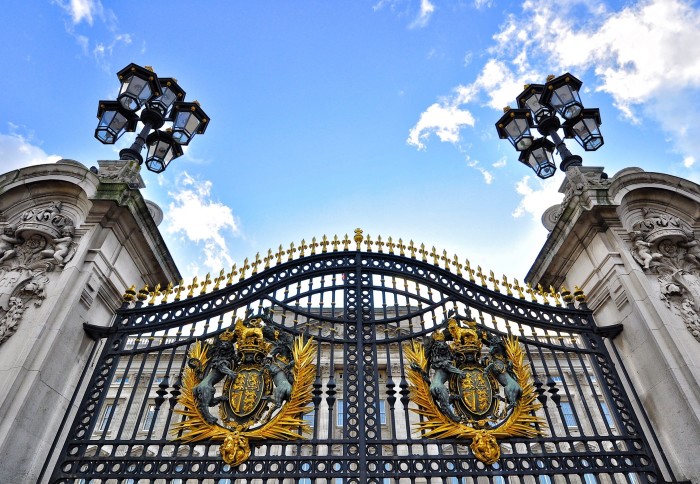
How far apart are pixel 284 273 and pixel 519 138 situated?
17.4ft

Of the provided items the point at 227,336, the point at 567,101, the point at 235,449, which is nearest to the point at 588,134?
the point at 567,101

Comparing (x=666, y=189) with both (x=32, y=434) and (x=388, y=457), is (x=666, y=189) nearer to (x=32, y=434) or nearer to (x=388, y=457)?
(x=388, y=457)

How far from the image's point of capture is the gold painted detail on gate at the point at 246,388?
589 centimetres

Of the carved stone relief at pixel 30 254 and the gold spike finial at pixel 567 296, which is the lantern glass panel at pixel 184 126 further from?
the gold spike finial at pixel 567 296

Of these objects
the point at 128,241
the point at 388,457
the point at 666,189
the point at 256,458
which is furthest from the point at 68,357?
the point at 666,189

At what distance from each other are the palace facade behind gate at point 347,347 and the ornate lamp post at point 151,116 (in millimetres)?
883

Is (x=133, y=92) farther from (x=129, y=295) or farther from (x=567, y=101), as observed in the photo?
(x=567, y=101)

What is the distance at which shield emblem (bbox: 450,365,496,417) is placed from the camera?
20.1ft

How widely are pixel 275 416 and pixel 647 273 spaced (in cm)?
579

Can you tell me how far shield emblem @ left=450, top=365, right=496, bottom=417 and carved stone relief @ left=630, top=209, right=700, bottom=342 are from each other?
2835 millimetres

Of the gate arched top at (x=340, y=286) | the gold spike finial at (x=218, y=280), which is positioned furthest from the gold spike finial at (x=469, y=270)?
the gold spike finial at (x=218, y=280)

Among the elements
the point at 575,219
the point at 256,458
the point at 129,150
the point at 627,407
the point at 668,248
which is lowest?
the point at 256,458

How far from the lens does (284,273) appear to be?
25.5 feet

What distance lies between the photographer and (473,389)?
6266 mm
